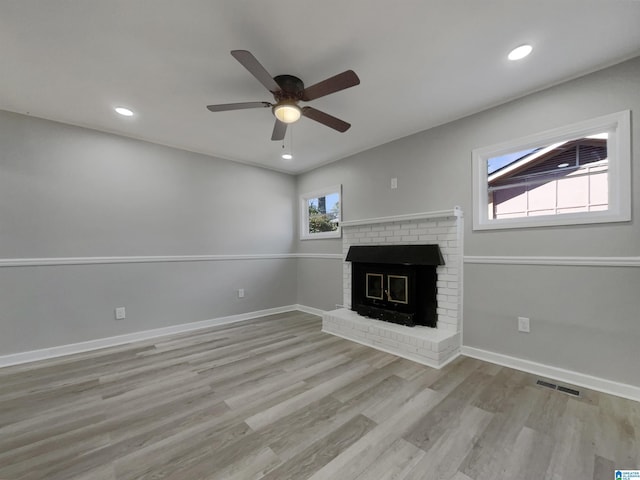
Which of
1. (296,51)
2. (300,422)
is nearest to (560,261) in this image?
(300,422)

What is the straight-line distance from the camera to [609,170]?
2111 mm

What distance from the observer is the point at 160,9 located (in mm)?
1556

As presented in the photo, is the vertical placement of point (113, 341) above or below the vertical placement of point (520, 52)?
below

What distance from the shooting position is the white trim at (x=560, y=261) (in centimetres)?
199

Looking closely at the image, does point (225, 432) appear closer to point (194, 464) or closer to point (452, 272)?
point (194, 464)

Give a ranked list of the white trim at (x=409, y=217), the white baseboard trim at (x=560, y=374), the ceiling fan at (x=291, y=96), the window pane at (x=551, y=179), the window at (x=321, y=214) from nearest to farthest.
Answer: the ceiling fan at (x=291, y=96)
the white baseboard trim at (x=560, y=374)
the window pane at (x=551, y=179)
the white trim at (x=409, y=217)
the window at (x=321, y=214)

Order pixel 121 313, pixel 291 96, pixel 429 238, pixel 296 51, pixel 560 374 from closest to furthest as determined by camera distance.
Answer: pixel 296 51
pixel 291 96
pixel 560 374
pixel 429 238
pixel 121 313

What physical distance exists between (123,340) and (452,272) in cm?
394

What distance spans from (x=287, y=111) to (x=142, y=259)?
2.70 m

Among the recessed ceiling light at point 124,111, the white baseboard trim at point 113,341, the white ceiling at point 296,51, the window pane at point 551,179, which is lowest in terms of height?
the white baseboard trim at point 113,341

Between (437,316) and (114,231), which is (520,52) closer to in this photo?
(437,316)

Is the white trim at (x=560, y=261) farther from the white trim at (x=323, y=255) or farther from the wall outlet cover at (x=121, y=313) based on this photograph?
the wall outlet cover at (x=121, y=313)

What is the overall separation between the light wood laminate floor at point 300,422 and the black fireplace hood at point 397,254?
109 cm

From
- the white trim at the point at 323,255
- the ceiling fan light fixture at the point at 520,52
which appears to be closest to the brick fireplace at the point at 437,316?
the white trim at the point at 323,255
